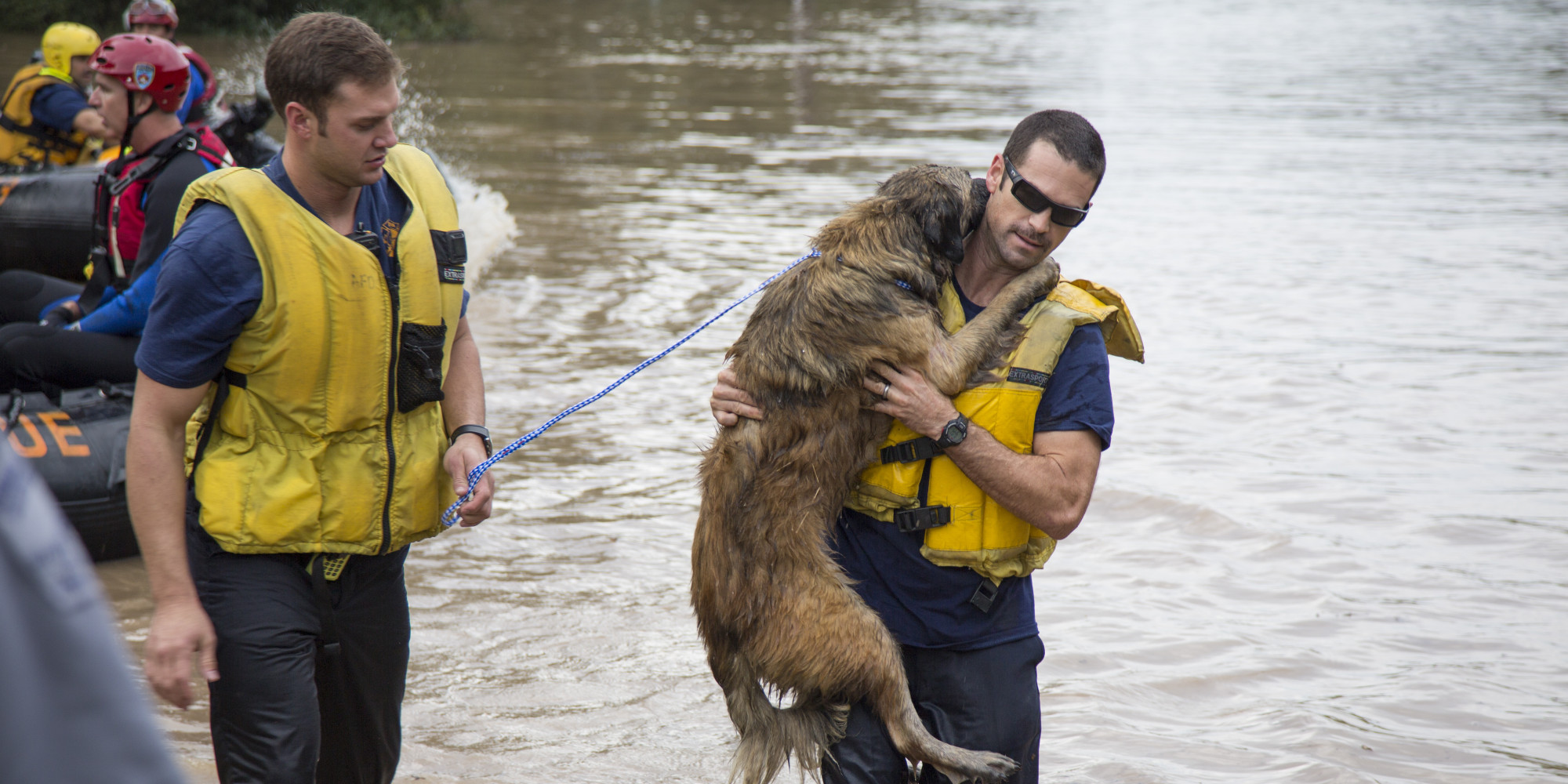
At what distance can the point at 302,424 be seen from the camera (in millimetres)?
3158

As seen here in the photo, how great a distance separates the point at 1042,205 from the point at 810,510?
967 mm

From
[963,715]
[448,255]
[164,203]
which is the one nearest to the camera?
[963,715]

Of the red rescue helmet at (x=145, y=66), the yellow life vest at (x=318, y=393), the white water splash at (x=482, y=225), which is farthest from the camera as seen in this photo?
the white water splash at (x=482, y=225)

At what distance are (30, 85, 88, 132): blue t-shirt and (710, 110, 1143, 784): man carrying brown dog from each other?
768cm

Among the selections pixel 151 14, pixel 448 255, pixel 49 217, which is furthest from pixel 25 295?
pixel 448 255

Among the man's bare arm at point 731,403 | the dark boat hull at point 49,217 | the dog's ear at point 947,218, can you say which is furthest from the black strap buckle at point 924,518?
the dark boat hull at point 49,217

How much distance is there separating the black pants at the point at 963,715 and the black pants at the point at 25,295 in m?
5.89

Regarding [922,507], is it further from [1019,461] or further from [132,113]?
[132,113]

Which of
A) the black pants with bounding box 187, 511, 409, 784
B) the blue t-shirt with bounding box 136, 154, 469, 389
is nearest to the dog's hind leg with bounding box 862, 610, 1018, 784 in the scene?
the black pants with bounding box 187, 511, 409, 784

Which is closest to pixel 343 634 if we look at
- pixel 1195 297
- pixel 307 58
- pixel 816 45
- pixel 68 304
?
pixel 307 58

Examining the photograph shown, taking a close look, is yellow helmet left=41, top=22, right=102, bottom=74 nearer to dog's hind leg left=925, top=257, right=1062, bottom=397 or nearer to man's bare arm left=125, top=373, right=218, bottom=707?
man's bare arm left=125, top=373, right=218, bottom=707

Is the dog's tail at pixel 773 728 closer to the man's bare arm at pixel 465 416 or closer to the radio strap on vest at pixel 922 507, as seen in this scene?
the radio strap on vest at pixel 922 507

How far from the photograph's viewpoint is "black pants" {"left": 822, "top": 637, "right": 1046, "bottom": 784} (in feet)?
10.3

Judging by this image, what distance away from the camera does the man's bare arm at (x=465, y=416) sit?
3.37m
